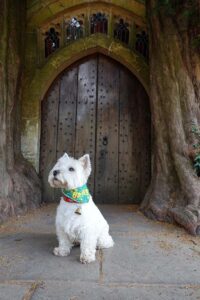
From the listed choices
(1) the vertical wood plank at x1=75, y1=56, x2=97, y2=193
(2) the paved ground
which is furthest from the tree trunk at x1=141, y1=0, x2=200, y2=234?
(1) the vertical wood plank at x1=75, y1=56, x2=97, y2=193

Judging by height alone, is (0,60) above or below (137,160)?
above

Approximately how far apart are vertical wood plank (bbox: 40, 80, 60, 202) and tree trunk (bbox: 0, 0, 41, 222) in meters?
0.30

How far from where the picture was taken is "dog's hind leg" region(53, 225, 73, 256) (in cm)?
248

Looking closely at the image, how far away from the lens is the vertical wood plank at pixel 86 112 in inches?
203

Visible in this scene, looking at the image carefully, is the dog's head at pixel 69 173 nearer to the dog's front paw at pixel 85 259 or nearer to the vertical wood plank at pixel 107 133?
the dog's front paw at pixel 85 259

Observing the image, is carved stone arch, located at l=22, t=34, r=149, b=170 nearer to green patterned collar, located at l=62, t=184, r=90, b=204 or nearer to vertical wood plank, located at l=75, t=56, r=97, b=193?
vertical wood plank, located at l=75, t=56, r=97, b=193

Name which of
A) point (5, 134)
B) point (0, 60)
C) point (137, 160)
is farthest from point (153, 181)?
point (0, 60)

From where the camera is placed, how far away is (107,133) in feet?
17.0

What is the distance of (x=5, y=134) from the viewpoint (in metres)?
4.05

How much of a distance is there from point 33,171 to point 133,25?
2997 mm

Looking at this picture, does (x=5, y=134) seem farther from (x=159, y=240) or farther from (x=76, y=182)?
(x=159, y=240)

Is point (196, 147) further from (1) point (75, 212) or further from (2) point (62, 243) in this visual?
(2) point (62, 243)

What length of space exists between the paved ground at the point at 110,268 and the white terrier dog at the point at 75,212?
127 millimetres

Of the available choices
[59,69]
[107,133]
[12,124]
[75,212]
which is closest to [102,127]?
[107,133]
